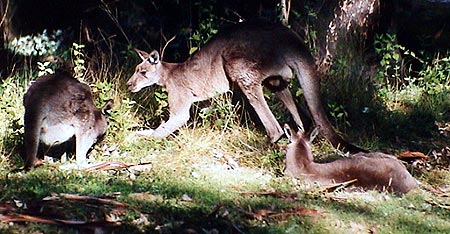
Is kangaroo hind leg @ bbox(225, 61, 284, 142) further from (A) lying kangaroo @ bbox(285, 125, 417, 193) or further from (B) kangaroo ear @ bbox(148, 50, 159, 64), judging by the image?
(A) lying kangaroo @ bbox(285, 125, 417, 193)

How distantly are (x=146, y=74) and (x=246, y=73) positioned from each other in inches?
44.1

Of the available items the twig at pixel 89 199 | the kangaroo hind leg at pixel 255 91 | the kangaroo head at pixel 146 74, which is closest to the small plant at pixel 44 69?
the kangaroo head at pixel 146 74

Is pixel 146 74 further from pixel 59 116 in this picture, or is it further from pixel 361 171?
pixel 361 171

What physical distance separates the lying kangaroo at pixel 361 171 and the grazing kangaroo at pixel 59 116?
1.88 meters

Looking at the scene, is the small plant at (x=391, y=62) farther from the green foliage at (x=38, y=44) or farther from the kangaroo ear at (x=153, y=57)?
the green foliage at (x=38, y=44)

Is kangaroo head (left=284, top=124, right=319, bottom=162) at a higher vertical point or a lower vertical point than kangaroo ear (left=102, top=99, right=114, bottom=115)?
lower

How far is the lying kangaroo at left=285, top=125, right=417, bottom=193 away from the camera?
273 inches

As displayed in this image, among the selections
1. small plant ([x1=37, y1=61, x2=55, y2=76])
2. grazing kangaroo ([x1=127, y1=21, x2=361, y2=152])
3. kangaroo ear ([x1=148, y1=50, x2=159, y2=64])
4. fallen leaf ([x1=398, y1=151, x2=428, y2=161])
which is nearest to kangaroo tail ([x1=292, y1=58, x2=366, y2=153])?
grazing kangaroo ([x1=127, y1=21, x2=361, y2=152])

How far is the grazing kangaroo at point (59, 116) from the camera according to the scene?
23.1 ft

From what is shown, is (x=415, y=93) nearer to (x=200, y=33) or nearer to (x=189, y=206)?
(x=200, y=33)

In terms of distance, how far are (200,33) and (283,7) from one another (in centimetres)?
106

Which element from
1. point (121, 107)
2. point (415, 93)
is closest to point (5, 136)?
point (121, 107)

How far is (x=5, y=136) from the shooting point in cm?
794

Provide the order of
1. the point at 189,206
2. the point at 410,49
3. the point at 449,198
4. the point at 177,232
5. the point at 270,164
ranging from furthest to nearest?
1. the point at 410,49
2. the point at 270,164
3. the point at 449,198
4. the point at 189,206
5. the point at 177,232
